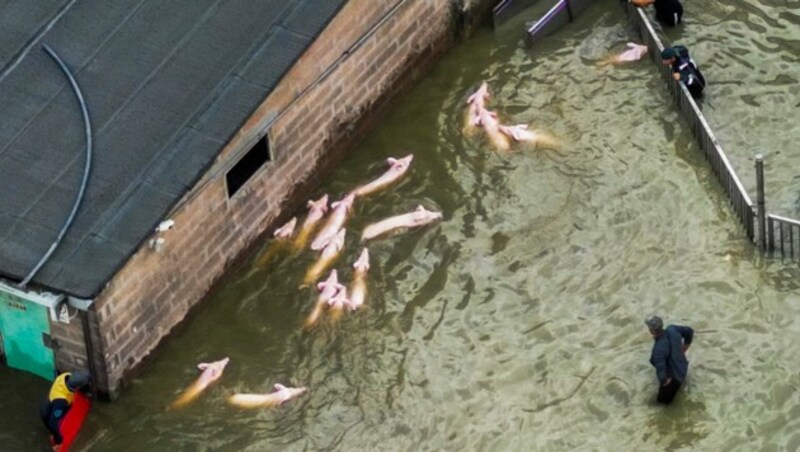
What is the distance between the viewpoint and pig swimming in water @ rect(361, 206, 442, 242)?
27.3 metres

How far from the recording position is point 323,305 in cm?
2623

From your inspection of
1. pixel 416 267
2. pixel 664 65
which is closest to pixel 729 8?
pixel 664 65

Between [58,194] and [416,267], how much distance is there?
5089 mm

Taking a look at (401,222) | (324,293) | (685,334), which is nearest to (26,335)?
(324,293)

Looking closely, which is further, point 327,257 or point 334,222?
point 334,222

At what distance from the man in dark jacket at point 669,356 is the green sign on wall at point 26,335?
7911 mm

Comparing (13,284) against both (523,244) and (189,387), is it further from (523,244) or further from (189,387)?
(523,244)

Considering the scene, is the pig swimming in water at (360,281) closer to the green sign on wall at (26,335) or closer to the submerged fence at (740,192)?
the green sign on wall at (26,335)

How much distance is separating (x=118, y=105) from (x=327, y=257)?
364 centimetres

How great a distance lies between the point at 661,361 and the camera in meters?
23.8

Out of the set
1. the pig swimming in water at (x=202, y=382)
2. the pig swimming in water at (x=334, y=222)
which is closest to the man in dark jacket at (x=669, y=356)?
the pig swimming in water at (x=334, y=222)

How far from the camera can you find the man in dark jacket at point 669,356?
2384 cm

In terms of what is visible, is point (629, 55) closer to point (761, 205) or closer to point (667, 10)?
point (667, 10)

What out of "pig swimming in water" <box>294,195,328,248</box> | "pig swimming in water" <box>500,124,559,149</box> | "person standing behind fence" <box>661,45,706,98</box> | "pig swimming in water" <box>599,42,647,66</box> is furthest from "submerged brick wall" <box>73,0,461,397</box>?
"person standing behind fence" <box>661,45,706,98</box>
